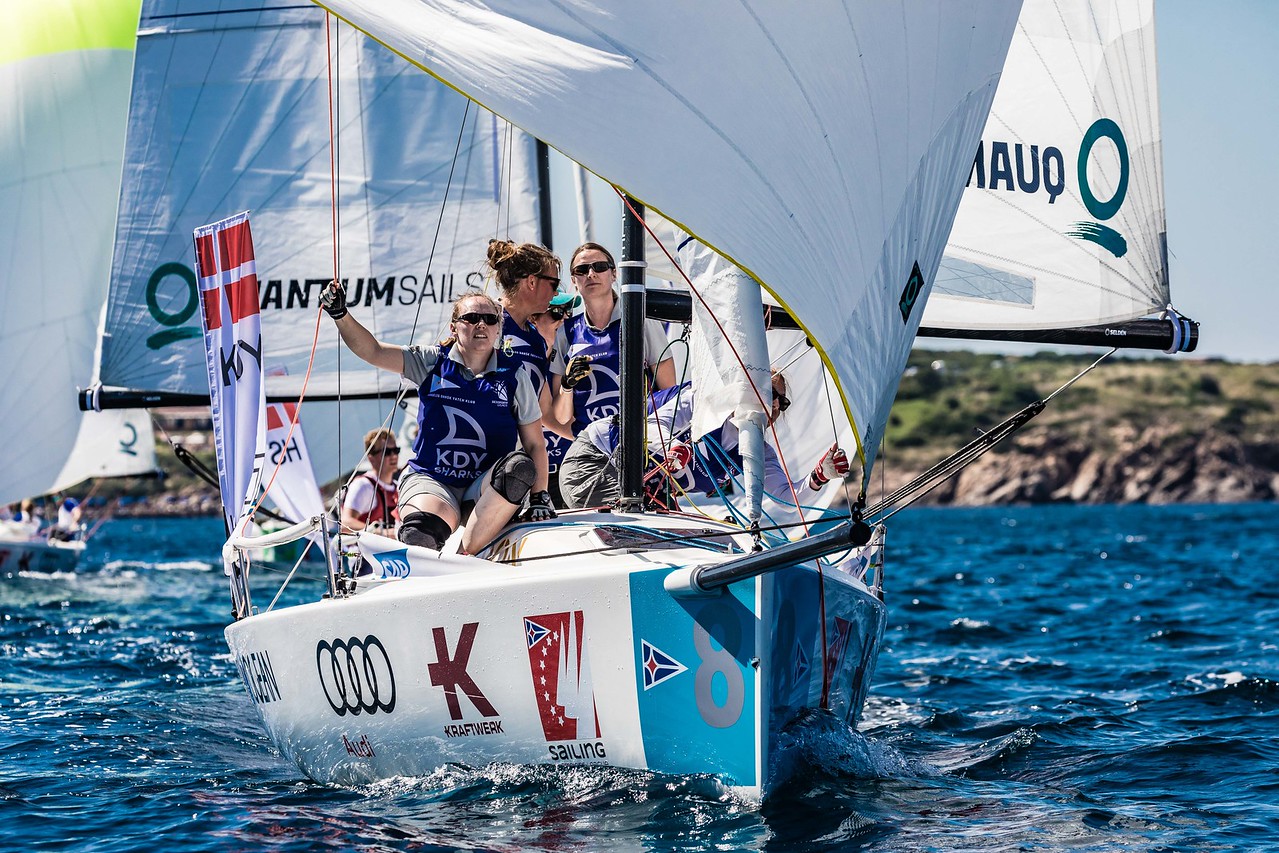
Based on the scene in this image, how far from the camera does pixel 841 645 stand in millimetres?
5258

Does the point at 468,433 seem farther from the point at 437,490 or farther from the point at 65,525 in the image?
the point at 65,525

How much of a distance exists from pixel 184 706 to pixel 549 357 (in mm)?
3108

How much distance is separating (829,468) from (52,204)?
38.8ft

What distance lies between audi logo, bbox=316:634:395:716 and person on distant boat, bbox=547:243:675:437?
4.62 feet

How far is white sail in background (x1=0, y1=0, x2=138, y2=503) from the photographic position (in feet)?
49.6

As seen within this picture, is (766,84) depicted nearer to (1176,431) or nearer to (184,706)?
(184,706)

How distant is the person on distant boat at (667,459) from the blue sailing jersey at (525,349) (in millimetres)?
409

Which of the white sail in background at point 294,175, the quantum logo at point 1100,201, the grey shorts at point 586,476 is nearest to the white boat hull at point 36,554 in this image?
the white sail in background at point 294,175

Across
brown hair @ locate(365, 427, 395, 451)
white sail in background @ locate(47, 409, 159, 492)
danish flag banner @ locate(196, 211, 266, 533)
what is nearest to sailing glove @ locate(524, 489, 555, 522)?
brown hair @ locate(365, 427, 395, 451)

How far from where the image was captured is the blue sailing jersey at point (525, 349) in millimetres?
5641

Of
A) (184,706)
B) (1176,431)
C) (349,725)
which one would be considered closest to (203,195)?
(184,706)

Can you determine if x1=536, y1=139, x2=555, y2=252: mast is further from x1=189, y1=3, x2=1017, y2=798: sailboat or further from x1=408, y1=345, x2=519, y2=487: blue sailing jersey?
Answer: x1=189, y1=3, x2=1017, y2=798: sailboat

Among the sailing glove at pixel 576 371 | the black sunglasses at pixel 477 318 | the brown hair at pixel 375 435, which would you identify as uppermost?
the black sunglasses at pixel 477 318

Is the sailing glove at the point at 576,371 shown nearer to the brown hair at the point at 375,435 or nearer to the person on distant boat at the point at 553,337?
the person on distant boat at the point at 553,337
